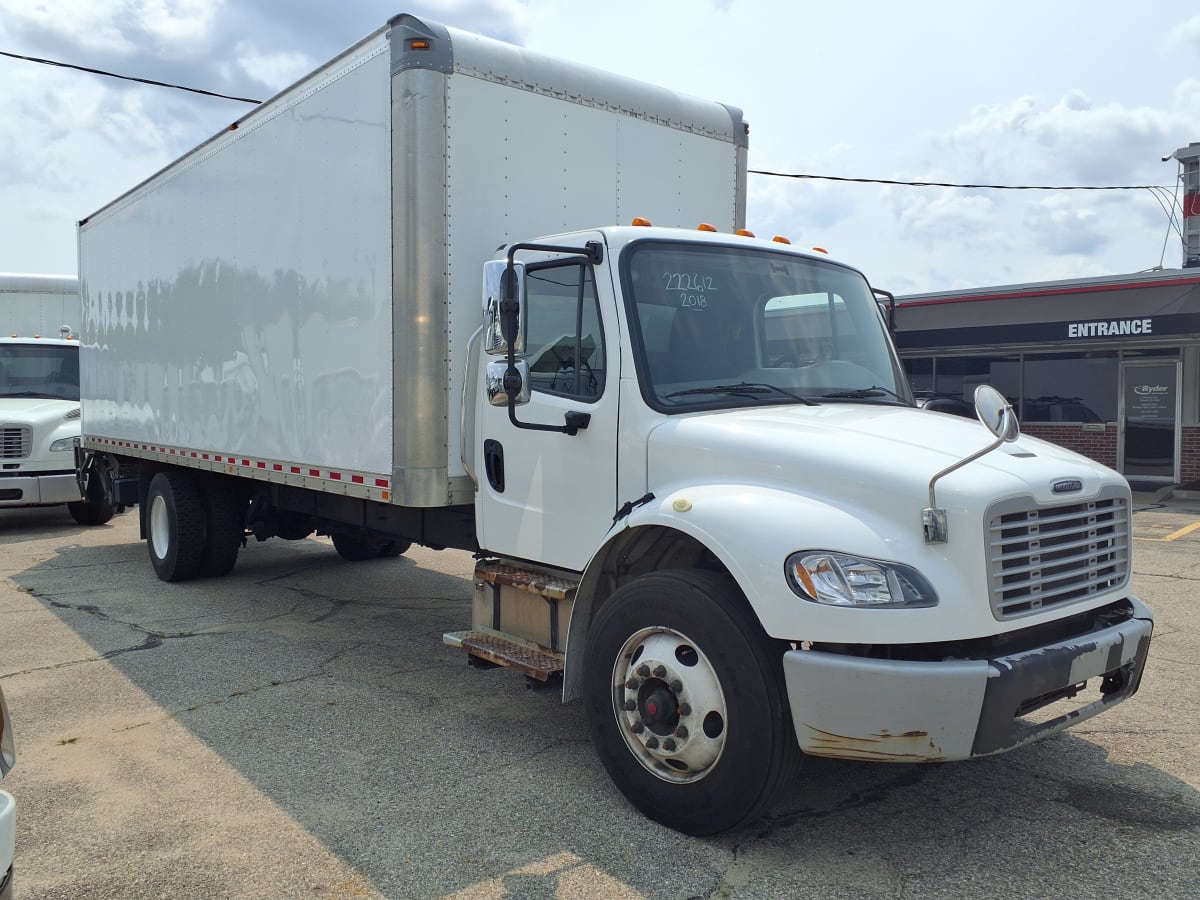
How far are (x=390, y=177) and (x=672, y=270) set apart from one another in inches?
68.4

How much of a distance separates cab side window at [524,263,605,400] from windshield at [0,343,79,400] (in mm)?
11628

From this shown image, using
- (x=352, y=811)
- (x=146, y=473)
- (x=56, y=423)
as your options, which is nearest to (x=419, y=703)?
(x=352, y=811)

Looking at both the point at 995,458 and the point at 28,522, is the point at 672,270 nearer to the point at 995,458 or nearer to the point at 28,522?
the point at 995,458

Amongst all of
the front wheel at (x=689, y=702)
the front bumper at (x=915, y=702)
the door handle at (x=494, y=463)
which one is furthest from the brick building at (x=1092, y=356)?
the front wheel at (x=689, y=702)

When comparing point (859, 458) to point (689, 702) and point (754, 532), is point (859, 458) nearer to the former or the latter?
point (754, 532)

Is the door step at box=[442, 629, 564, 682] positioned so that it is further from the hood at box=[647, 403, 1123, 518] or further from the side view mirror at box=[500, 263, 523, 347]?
the side view mirror at box=[500, 263, 523, 347]

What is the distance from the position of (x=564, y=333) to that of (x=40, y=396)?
1189 centimetres

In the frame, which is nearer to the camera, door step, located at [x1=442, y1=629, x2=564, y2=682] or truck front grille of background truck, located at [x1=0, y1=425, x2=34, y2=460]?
door step, located at [x1=442, y1=629, x2=564, y2=682]

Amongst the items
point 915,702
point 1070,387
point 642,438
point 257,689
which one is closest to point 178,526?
point 257,689

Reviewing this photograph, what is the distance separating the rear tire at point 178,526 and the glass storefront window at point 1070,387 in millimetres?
15746

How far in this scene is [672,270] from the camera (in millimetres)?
4527

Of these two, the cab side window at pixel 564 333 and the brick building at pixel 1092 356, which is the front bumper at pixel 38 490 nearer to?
the cab side window at pixel 564 333

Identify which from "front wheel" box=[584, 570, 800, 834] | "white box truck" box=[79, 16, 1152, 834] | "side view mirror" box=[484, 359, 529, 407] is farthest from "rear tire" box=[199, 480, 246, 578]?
"front wheel" box=[584, 570, 800, 834]

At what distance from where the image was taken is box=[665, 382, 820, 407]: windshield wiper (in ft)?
14.3
